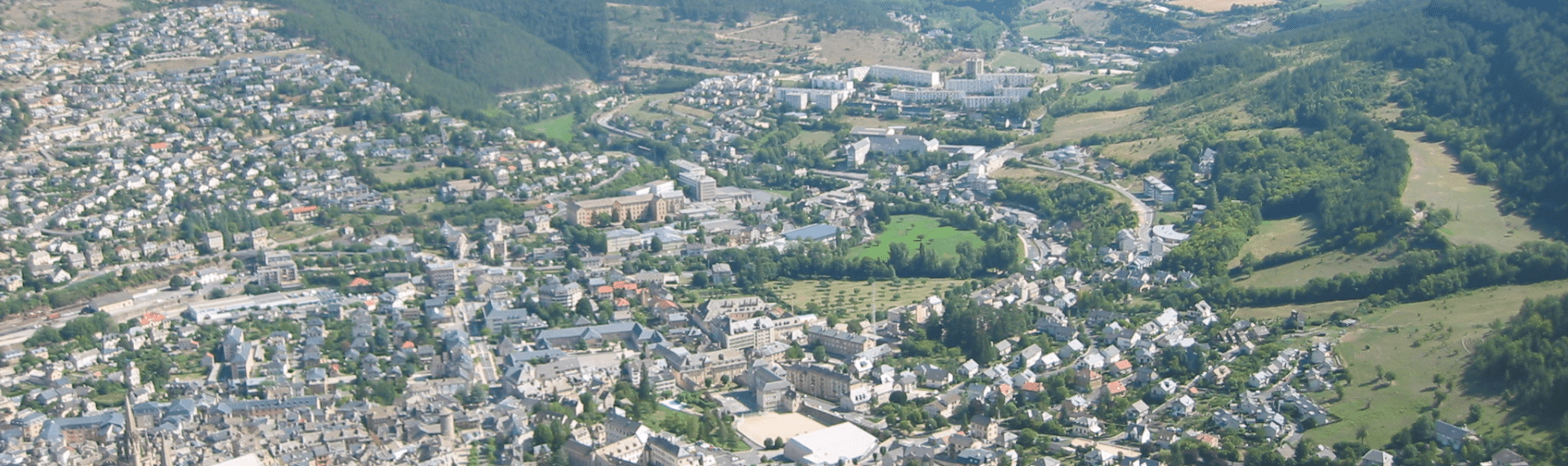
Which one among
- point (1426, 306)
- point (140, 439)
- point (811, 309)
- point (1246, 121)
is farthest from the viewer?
point (1246, 121)

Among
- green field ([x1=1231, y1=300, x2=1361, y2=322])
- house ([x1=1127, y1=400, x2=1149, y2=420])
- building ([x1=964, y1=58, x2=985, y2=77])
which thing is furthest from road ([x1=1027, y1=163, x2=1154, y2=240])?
building ([x1=964, y1=58, x2=985, y2=77])

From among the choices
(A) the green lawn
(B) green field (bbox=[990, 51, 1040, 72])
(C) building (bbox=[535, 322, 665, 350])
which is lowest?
(B) green field (bbox=[990, 51, 1040, 72])

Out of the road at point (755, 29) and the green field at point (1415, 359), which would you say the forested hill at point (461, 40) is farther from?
the green field at point (1415, 359)

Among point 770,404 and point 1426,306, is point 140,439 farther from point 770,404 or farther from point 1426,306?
point 1426,306

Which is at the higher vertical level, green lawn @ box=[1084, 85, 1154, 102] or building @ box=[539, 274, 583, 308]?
building @ box=[539, 274, 583, 308]

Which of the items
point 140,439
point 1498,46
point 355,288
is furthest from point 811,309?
point 1498,46

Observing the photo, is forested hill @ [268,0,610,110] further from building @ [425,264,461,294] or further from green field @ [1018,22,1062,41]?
green field @ [1018,22,1062,41]
